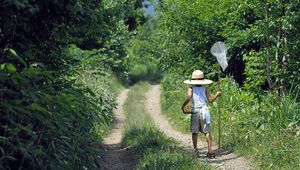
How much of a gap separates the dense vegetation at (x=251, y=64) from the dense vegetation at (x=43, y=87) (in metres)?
3.64

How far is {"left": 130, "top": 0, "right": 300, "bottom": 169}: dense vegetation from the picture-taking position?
33.3ft

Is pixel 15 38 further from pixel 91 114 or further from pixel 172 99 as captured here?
pixel 172 99

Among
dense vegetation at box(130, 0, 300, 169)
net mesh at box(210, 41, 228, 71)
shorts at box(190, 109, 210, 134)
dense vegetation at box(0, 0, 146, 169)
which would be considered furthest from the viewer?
net mesh at box(210, 41, 228, 71)

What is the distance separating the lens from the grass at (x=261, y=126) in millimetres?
8789

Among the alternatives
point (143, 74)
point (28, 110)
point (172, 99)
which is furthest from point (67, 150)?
point (143, 74)

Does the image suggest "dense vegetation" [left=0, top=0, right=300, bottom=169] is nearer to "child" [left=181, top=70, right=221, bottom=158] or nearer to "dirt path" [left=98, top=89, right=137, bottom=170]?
"dirt path" [left=98, top=89, right=137, bottom=170]

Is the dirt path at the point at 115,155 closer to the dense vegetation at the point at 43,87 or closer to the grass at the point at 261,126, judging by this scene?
the grass at the point at 261,126

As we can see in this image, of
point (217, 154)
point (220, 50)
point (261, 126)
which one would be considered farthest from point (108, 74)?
point (261, 126)

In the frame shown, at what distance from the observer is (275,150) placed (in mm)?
8852

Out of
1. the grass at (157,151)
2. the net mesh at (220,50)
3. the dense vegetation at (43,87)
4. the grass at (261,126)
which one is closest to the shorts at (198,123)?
the grass at (157,151)

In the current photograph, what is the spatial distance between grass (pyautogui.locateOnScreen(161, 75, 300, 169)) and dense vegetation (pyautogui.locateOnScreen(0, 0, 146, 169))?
324 centimetres

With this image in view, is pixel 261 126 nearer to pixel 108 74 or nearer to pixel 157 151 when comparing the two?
pixel 157 151

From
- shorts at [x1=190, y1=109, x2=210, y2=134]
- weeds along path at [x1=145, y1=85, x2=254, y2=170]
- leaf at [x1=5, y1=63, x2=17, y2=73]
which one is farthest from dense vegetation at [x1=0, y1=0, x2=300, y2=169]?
shorts at [x1=190, y1=109, x2=210, y2=134]

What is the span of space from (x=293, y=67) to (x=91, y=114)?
7261 mm
